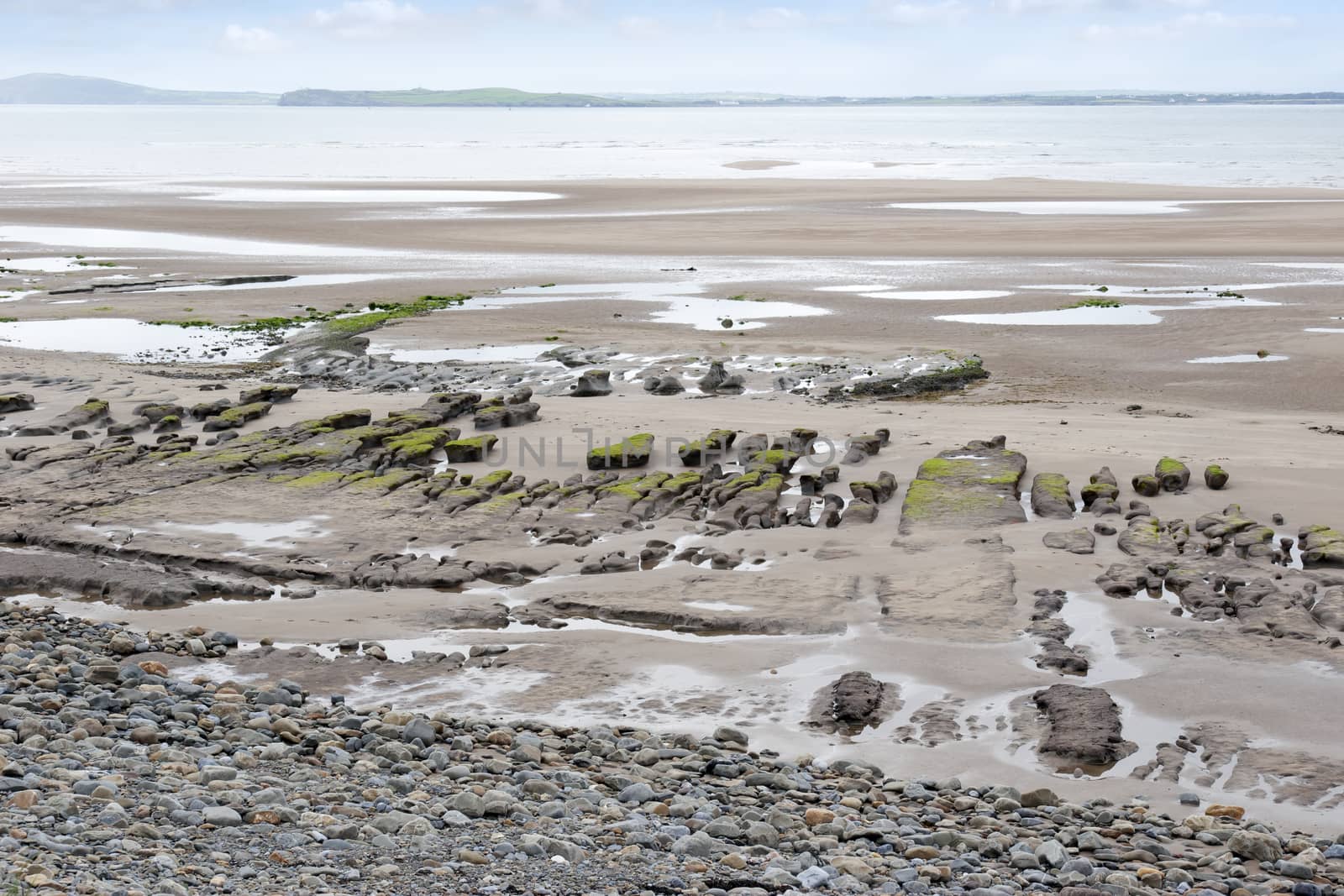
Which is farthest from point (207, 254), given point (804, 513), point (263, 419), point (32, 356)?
point (804, 513)

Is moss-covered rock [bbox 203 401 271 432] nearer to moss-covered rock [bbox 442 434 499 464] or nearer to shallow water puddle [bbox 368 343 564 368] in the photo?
moss-covered rock [bbox 442 434 499 464]

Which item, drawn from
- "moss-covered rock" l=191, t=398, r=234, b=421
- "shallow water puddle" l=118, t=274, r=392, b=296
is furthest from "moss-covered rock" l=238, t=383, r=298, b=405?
"shallow water puddle" l=118, t=274, r=392, b=296

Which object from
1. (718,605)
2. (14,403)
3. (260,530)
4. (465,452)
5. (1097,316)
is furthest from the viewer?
(1097,316)

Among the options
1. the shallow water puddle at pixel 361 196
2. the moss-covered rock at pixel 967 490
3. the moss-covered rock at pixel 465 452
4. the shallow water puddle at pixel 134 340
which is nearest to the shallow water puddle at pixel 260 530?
the moss-covered rock at pixel 465 452

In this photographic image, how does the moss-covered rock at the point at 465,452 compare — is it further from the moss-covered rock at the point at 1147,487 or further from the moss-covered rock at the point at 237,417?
the moss-covered rock at the point at 1147,487

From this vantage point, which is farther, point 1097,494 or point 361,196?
point 361,196

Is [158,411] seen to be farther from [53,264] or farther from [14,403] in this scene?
[53,264]

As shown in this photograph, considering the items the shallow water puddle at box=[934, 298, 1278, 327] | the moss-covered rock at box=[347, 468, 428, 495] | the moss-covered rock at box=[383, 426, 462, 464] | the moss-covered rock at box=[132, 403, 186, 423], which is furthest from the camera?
the shallow water puddle at box=[934, 298, 1278, 327]

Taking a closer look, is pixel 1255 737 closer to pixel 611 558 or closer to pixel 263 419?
pixel 611 558

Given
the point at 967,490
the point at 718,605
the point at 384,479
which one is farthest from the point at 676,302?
the point at 718,605
